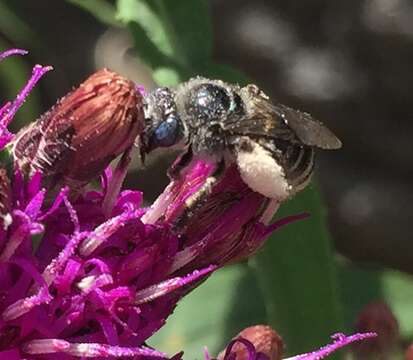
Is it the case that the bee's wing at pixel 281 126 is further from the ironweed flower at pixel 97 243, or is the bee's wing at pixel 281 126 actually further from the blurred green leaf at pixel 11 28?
the blurred green leaf at pixel 11 28

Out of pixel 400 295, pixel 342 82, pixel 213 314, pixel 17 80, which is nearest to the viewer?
pixel 213 314

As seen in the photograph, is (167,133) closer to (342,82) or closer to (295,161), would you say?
(295,161)

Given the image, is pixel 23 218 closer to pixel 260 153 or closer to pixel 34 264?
pixel 34 264

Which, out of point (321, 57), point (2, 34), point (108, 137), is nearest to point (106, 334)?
point (108, 137)

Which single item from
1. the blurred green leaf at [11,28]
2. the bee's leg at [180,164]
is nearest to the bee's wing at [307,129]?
the bee's leg at [180,164]

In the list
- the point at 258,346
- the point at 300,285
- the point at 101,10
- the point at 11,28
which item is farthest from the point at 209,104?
the point at 11,28

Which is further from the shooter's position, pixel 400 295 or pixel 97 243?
pixel 400 295
